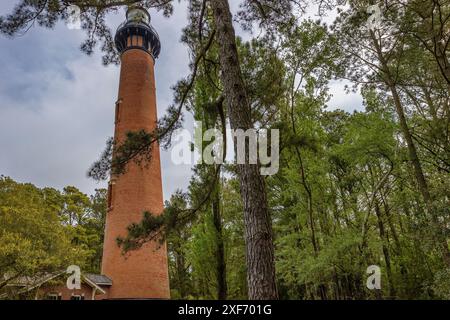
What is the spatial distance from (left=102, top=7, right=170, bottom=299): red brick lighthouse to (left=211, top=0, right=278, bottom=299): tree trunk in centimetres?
676

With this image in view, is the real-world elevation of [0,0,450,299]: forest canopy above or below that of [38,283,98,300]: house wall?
above

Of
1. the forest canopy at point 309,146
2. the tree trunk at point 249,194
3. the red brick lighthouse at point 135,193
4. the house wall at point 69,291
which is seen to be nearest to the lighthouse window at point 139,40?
the red brick lighthouse at point 135,193

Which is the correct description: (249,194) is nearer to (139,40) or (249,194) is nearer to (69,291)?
(69,291)

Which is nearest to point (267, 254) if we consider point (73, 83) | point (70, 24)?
point (70, 24)

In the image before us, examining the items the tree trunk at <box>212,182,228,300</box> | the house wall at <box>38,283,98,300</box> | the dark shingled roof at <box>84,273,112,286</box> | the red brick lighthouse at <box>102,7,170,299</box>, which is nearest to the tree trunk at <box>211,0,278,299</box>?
the tree trunk at <box>212,182,228,300</box>

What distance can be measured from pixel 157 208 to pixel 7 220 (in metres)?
5.56

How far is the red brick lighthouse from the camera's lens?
12398 mm

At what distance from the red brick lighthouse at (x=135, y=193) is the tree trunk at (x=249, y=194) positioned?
6.76 metres

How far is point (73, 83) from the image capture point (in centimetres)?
1572

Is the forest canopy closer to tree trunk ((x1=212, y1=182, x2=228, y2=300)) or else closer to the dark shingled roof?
tree trunk ((x1=212, y1=182, x2=228, y2=300))

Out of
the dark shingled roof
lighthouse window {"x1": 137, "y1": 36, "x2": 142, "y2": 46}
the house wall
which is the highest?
A: lighthouse window {"x1": 137, "y1": 36, "x2": 142, "y2": 46}
